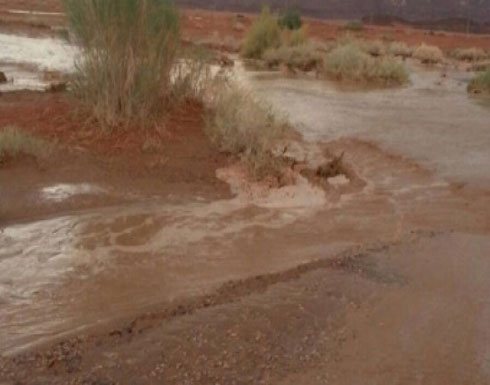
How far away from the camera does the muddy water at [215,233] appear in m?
7.16

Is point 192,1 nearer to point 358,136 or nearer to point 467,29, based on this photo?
point 467,29

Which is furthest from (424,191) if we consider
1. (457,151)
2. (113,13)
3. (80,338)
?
(80,338)

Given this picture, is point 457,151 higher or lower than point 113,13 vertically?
lower

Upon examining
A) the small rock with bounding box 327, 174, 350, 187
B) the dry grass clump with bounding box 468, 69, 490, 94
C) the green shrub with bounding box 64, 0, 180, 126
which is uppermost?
the green shrub with bounding box 64, 0, 180, 126

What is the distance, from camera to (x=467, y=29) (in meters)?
79.4

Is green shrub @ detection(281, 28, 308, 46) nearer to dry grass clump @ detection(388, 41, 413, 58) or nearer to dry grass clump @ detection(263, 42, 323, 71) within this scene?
dry grass clump @ detection(263, 42, 323, 71)

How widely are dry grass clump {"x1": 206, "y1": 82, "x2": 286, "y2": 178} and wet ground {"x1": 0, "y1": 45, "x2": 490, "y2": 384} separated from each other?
0.54 meters

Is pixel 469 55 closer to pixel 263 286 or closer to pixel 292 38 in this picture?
pixel 292 38

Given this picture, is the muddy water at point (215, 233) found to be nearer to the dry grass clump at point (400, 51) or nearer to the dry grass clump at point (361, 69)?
the dry grass clump at point (361, 69)

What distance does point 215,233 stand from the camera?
9.55 m

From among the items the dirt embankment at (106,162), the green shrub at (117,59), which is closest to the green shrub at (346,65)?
the dirt embankment at (106,162)

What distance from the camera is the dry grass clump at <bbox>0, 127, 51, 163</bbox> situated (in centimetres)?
1113

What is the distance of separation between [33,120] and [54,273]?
19.8ft

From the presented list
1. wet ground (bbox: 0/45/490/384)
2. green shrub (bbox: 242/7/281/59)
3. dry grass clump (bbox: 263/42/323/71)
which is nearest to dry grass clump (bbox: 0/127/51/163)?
wet ground (bbox: 0/45/490/384)
